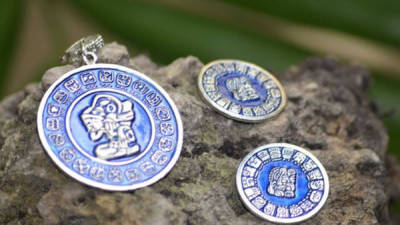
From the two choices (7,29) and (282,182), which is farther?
(7,29)

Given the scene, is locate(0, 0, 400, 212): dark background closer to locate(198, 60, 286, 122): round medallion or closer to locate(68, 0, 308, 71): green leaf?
locate(68, 0, 308, 71): green leaf

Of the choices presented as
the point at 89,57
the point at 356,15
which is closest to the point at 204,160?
the point at 89,57

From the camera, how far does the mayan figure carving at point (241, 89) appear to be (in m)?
1.88

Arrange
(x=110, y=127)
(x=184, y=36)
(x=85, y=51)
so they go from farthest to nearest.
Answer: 1. (x=184, y=36)
2. (x=85, y=51)
3. (x=110, y=127)

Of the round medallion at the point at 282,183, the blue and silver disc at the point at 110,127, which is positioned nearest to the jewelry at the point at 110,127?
the blue and silver disc at the point at 110,127

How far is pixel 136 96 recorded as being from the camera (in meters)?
1.74

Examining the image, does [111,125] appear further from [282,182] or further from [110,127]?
[282,182]

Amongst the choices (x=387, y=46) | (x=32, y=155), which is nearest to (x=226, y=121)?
(x=32, y=155)

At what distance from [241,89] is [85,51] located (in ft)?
1.77

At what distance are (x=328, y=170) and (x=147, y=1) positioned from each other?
6.72 ft

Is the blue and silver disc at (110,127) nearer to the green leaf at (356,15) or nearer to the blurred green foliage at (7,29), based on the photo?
the blurred green foliage at (7,29)

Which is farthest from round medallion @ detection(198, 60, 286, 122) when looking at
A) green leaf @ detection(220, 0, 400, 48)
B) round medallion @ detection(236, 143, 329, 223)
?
green leaf @ detection(220, 0, 400, 48)

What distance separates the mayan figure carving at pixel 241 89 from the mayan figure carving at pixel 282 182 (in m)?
0.30

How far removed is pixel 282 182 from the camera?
1.67m
